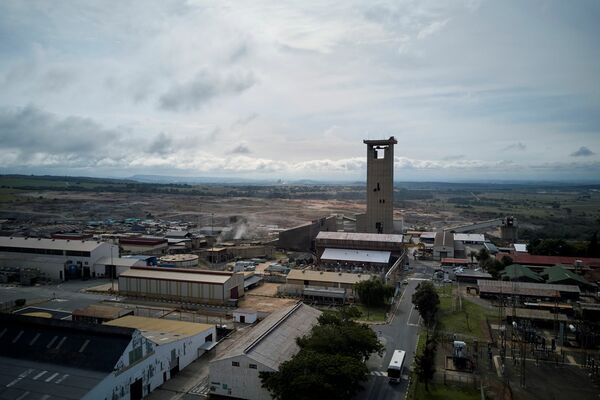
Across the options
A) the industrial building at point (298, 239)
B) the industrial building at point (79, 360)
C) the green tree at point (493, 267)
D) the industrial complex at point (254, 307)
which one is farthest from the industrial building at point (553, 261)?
the industrial building at point (79, 360)

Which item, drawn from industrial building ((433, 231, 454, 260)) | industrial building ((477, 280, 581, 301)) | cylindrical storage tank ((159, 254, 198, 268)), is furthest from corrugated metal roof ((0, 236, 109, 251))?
industrial building ((433, 231, 454, 260))

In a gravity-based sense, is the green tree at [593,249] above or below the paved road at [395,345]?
above

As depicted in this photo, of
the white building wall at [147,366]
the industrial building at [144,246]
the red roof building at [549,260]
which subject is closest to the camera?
the white building wall at [147,366]

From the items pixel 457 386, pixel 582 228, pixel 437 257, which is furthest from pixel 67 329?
pixel 582 228

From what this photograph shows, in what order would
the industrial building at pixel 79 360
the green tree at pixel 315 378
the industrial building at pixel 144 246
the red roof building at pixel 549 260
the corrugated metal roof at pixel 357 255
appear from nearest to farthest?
1. the green tree at pixel 315 378
2. the industrial building at pixel 79 360
3. the corrugated metal roof at pixel 357 255
4. the red roof building at pixel 549 260
5. the industrial building at pixel 144 246

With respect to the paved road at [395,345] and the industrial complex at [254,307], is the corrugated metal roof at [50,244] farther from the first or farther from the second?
the paved road at [395,345]

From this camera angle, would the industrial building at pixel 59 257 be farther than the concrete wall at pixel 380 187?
No

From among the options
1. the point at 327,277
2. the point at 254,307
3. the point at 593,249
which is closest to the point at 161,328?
the point at 254,307

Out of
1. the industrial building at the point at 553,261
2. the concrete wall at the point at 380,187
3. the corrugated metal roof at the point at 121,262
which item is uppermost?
the concrete wall at the point at 380,187
